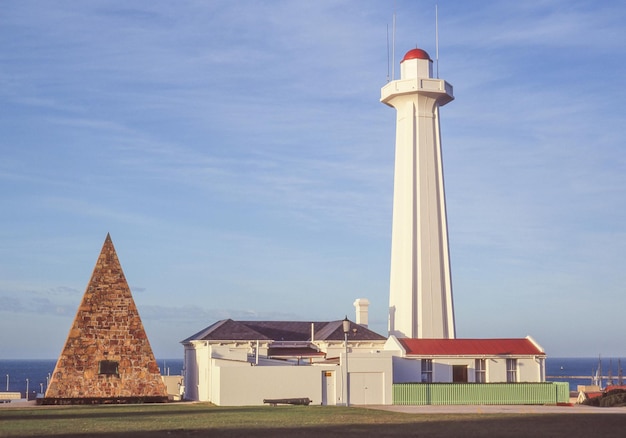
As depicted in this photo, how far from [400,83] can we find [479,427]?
3236cm

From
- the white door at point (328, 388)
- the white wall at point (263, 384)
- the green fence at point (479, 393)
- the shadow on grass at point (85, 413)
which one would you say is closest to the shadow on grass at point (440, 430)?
the shadow on grass at point (85, 413)

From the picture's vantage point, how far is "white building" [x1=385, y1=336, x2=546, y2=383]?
51.0 metres

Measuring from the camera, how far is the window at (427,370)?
51312mm

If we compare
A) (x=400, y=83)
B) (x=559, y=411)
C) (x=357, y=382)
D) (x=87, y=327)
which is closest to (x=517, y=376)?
(x=357, y=382)

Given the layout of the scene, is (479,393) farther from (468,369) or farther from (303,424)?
(303,424)

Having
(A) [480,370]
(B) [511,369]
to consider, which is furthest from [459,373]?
(B) [511,369]

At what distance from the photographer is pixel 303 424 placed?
30109 millimetres

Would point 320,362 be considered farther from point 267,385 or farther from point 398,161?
point 398,161

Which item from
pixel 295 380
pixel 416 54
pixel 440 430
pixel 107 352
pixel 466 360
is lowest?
pixel 440 430

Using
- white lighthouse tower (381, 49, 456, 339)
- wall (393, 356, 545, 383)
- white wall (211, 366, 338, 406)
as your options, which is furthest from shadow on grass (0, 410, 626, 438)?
white lighthouse tower (381, 49, 456, 339)

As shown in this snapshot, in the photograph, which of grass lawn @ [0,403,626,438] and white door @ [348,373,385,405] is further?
white door @ [348,373,385,405]

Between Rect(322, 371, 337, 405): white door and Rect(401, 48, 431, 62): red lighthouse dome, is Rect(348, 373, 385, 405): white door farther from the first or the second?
Rect(401, 48, 431, 62): red lighthouse dome

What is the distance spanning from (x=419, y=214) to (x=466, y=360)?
10287 mm

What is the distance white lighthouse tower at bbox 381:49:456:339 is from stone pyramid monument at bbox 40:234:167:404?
631 inches
